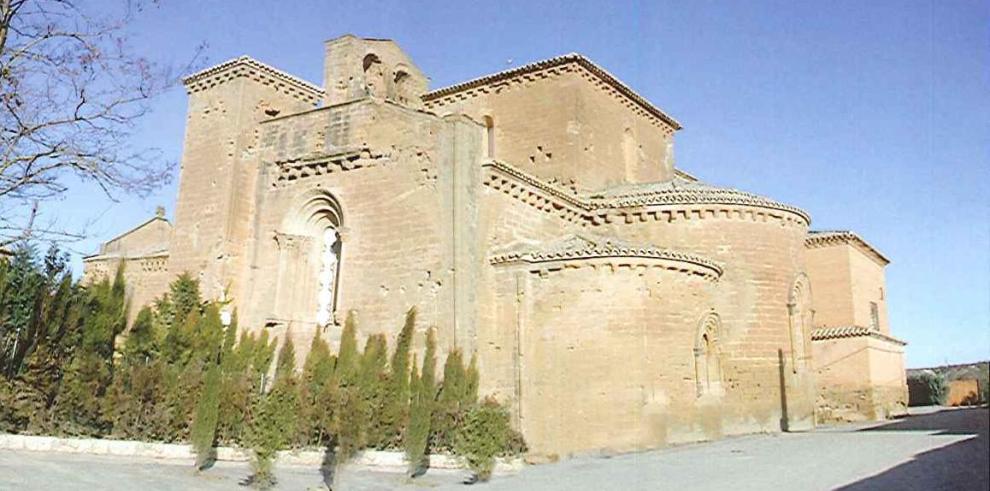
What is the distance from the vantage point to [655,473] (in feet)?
34.2

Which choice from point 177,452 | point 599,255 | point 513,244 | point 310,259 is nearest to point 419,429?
point 177,452

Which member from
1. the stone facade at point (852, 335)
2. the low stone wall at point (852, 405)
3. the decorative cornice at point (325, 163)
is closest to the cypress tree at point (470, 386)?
the decorative cornice at point (325, 163)

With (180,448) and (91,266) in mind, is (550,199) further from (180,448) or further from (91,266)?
(91,266)

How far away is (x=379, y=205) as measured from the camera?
1544cm

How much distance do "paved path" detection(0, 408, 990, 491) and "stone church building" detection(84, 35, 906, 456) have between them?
7.64ft

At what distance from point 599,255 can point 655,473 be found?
5176 mm

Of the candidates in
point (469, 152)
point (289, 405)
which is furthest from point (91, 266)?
point (289, 405)

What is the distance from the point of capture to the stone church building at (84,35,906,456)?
14.4 meters

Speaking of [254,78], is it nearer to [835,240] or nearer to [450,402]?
[450,402]

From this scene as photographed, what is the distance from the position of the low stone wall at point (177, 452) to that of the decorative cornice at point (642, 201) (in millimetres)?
6957

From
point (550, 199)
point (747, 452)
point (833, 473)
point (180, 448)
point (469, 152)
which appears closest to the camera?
point (833, 473)

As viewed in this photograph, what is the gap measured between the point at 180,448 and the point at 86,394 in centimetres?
182

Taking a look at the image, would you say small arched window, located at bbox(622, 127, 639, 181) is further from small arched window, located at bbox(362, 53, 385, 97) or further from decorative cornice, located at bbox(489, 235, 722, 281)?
small arched window, located at bbox(362, 53, 385, 97)

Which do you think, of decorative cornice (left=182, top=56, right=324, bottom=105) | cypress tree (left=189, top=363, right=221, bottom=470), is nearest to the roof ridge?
decorative cornice (left=182, top=56, right=324, bottom=105)
